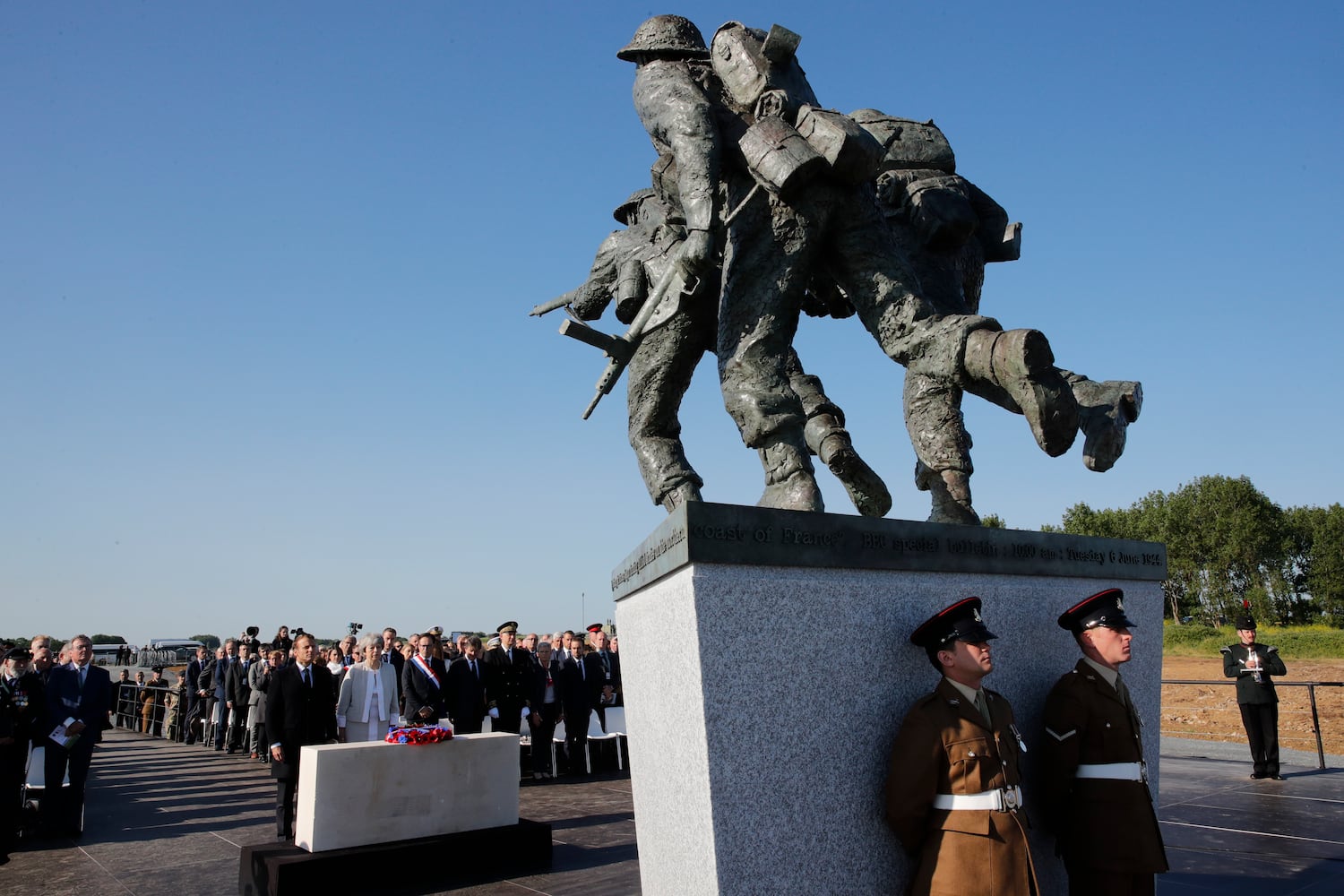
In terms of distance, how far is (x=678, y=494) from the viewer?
4.90 metres

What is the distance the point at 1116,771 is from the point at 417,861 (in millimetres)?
4671

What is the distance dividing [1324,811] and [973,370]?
20.1 feet

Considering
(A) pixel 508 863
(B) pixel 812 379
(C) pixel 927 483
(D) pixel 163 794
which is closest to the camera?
(C) pixel 927 483

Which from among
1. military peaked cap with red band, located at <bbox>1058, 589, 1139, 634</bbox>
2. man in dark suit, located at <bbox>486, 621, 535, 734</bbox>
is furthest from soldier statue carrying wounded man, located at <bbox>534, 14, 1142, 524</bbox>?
man in dark suit, located at <bbox>486, 621, 535, 734</bbox>

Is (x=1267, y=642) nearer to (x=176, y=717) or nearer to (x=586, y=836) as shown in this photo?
(x=176, y=717)

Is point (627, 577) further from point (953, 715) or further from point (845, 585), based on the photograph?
point (953, 715)

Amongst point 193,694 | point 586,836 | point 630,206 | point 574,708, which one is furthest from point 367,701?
point 193,694

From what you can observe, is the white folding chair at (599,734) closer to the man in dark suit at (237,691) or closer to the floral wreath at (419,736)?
the man in dark suit at (237,691)

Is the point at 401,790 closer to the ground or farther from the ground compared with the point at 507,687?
closer to the ground

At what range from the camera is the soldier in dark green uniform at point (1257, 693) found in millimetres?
9914

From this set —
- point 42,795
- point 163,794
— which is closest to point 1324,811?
point 42,795

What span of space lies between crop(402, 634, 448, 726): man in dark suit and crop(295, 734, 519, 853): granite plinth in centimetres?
466

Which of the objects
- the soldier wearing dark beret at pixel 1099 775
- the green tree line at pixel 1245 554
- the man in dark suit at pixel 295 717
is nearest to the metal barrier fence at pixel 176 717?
the man in dark suit at pixel 295 717

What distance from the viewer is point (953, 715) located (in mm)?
2980
